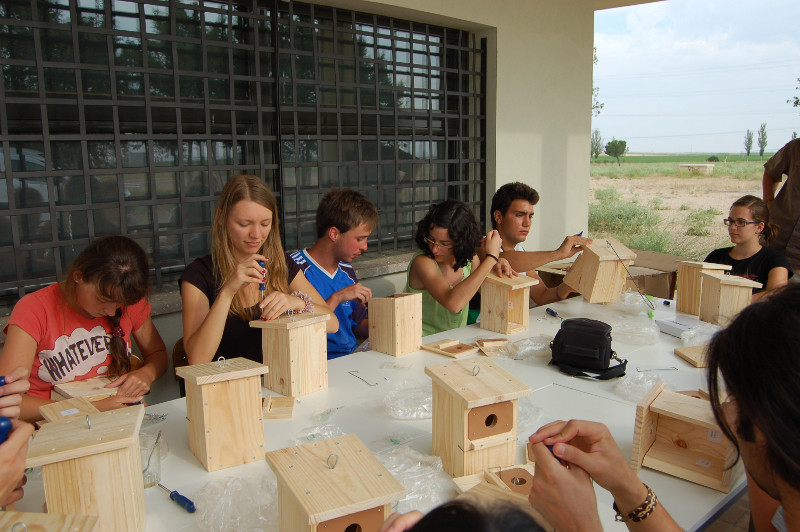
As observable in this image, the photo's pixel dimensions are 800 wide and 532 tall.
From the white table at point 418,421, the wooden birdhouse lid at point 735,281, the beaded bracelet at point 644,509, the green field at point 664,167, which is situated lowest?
the white table at point 418,421

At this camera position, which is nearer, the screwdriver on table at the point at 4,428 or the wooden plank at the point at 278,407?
the screwdriver on table at the point at 4,428

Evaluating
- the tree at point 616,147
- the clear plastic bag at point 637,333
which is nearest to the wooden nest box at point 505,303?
the clear plastic bag at point 637,333

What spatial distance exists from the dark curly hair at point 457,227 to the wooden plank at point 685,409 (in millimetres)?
1540

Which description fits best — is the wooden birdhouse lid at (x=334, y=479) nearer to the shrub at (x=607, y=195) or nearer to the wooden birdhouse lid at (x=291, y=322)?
the wooden birdhouse lid at (x=291, y=322)

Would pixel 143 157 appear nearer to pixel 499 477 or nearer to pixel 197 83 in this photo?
pixel 197 83

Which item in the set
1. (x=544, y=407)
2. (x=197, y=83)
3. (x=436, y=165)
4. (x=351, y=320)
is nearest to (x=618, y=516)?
(x=544, y=407)

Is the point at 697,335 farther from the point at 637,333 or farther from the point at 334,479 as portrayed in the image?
the point at 334,479

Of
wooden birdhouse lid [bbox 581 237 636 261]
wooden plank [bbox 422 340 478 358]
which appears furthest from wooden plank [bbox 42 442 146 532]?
wooden birdhouse lid [bbox 581 237 636 261]

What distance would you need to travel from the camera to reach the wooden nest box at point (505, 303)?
9.10 ft

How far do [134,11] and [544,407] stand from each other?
9.75ft

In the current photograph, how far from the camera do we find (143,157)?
3406 millimetres

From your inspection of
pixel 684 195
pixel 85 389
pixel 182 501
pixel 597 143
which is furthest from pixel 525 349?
pixel 597 143

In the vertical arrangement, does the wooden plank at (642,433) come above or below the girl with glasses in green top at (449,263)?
below

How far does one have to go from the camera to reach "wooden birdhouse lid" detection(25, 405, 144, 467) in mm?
1186
